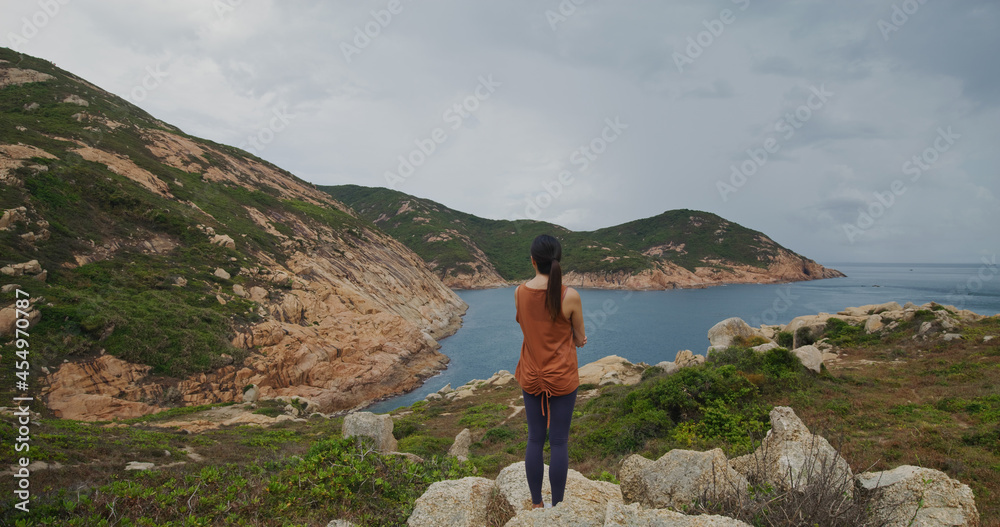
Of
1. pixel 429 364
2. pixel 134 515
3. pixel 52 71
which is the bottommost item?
pixel 429 364

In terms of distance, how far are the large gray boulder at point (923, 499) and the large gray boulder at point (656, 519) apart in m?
1.76

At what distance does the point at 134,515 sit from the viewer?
496 centimetres

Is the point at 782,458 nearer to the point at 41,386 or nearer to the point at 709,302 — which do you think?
the point at 41,386

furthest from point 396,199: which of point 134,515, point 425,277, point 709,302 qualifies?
point 134,515

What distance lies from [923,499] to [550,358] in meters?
3.77

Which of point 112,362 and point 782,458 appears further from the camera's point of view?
point 112,362

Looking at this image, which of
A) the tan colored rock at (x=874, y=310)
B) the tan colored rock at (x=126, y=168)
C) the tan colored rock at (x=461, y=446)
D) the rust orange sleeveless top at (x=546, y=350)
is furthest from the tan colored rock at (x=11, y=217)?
the tan colored rock at (x=874, y=310)

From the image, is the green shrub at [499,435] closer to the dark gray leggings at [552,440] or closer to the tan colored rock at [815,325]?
the dark gray leggings at [552,440]

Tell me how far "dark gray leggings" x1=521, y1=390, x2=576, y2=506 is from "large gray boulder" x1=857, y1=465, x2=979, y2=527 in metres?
2.88

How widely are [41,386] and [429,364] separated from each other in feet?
81.0

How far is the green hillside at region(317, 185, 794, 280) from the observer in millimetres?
113000

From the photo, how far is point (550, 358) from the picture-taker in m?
3.79

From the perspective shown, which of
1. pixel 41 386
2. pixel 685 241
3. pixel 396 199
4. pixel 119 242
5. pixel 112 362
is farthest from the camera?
pixel 396 199

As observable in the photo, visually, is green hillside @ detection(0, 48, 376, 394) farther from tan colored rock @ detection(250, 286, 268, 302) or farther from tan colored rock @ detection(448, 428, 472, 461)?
tan colored rock @ detection(448, 428, 472, 461)
